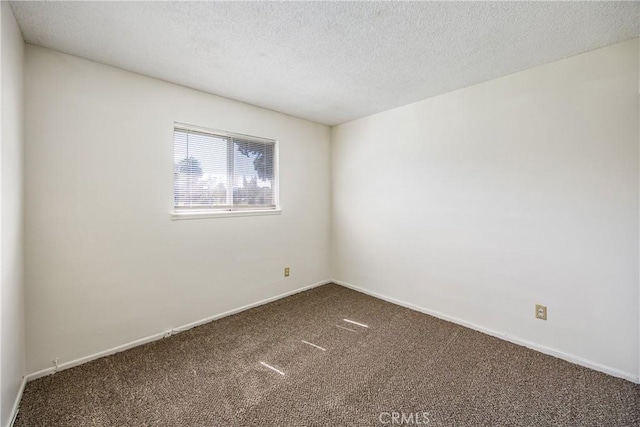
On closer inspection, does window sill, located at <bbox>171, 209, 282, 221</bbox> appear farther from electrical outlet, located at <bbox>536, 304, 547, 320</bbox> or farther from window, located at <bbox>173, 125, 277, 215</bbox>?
electrical outlet, located at <bbox>536, 304, 547, 320</bbox>

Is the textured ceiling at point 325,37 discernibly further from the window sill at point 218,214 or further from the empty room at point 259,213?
the window sill at point 218,214

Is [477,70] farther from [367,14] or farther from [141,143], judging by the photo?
[141,143]

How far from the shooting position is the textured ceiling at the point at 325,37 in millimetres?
1560

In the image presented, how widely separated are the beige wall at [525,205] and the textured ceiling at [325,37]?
295 millimetres

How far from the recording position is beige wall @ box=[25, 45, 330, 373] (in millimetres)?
1912

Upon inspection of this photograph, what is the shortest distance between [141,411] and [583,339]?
10.1ft

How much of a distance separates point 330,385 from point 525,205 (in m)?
2.13

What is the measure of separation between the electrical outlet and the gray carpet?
30cm

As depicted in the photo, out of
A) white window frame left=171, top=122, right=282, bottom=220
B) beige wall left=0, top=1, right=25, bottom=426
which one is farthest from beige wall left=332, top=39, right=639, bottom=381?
beige wall left=0, top=1, right=25, bottom=426

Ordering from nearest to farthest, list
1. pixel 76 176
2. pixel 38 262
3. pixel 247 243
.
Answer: pixel 38 262
pixel 76 176
pixel 247 243

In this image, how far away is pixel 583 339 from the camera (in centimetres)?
206

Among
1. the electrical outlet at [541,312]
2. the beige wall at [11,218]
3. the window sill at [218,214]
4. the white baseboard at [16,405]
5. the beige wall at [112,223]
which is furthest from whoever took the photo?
the window sill at [218,214]

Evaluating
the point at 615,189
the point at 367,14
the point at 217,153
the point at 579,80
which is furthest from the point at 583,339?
the point at 217,153

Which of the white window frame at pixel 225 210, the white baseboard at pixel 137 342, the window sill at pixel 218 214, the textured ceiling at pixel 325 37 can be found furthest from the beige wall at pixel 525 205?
the white baseboard at pixel 137 342
